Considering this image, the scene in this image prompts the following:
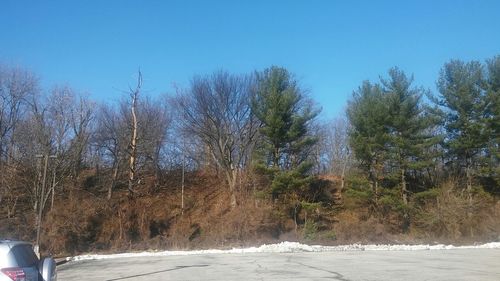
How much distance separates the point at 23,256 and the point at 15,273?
0.62m

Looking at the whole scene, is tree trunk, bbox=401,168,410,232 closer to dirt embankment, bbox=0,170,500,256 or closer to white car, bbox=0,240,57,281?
dirt embankment, bbox=0,170,500,256

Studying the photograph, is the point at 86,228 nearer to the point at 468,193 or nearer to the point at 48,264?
the point at 48,264

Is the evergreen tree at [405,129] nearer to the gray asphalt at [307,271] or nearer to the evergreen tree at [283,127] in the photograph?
the evergreen tree at [283,127]

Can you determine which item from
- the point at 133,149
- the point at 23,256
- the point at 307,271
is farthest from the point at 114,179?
the point at 23,256

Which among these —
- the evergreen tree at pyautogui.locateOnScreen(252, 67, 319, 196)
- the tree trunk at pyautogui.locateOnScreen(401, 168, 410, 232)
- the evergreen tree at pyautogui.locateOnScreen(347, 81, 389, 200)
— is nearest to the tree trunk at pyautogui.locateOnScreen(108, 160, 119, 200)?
Answer: the evergreen tree at pyautogui.locateOnScreen(252, 67, 319, 196)

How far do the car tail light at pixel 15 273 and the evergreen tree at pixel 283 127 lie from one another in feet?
116

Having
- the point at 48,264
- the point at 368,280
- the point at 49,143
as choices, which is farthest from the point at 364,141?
the point at 48,264

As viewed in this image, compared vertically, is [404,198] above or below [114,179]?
below

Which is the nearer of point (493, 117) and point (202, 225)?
point (202, 225)

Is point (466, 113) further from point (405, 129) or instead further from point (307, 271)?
point (307, 271)

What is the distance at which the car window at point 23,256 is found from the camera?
8492mm

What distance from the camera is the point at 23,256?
8.85 m

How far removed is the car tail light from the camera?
8172mm

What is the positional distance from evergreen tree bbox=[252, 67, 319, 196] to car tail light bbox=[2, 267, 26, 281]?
116 ft
